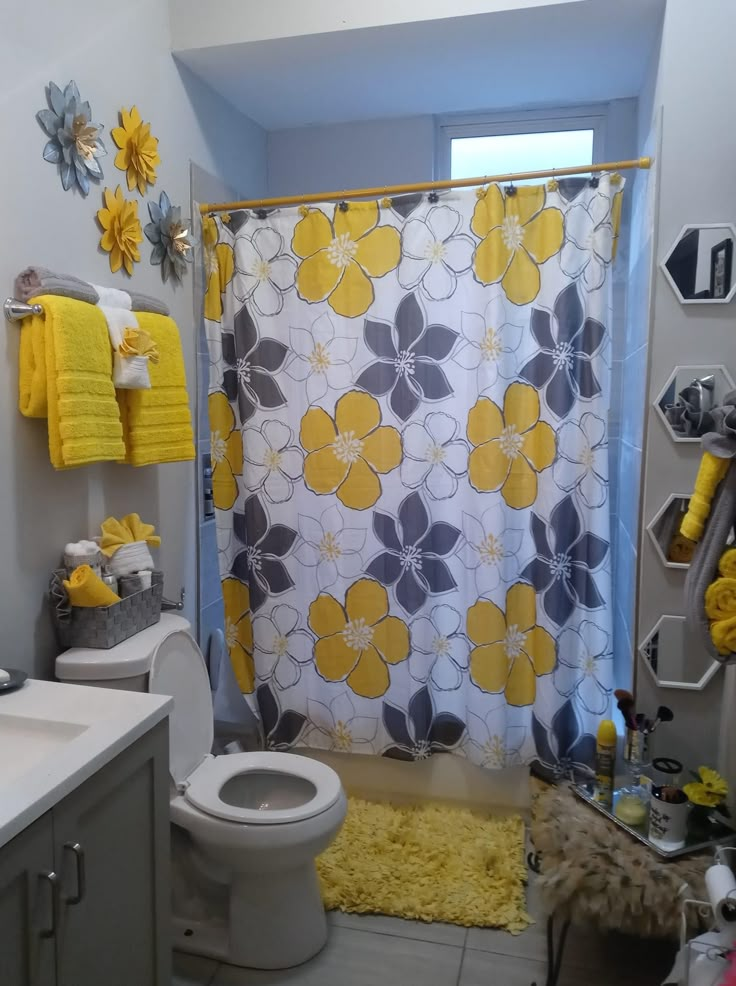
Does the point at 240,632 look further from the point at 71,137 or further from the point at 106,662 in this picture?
the point at 71,137

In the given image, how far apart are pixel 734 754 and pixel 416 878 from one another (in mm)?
920

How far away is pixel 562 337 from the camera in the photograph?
2.10 m

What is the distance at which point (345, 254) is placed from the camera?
2201mm

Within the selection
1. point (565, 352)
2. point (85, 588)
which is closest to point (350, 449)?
point (565, 352)

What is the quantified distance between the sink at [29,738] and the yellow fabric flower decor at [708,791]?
4.47ft

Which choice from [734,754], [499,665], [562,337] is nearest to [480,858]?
[499,665]

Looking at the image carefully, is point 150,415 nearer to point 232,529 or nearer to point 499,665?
point 232,529

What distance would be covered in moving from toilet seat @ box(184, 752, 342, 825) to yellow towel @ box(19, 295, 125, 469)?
859 millimetres

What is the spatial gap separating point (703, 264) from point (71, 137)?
158cm

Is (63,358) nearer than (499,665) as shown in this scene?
Yes

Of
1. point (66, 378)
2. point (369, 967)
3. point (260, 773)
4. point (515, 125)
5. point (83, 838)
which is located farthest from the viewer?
point (515, 125)

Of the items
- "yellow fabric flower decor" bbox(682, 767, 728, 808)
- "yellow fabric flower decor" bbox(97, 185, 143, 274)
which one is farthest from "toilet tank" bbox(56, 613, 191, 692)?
"yellow fabric flower decor" bbox(682, 767, 728, 808)

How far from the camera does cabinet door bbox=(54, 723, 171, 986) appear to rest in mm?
1127

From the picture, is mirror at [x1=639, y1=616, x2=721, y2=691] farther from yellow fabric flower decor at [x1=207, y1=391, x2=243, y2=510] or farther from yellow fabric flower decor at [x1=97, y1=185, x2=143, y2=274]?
yellow fabric flower decor at [x1=97, y1=185, x2=143, y2=274]
